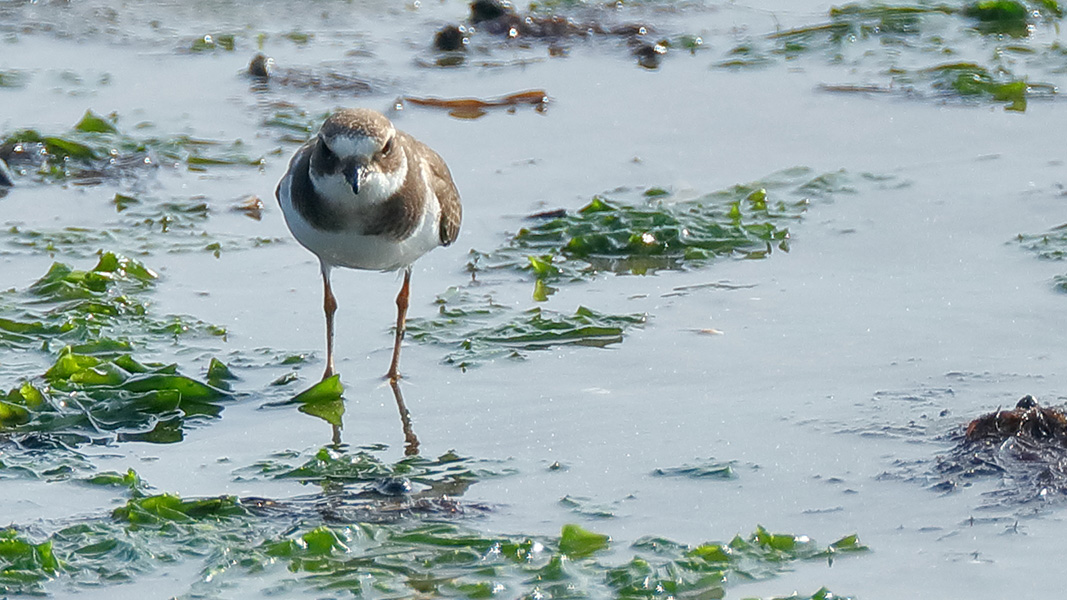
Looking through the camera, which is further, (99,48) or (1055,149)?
(99,48)

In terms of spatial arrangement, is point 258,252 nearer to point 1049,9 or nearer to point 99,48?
point 99,48

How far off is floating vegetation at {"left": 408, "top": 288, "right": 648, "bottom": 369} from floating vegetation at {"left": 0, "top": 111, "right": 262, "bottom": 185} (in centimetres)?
242

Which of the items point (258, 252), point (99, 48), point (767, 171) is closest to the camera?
point (258, 252)

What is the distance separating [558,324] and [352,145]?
3.81ft

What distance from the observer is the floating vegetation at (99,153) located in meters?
7.69

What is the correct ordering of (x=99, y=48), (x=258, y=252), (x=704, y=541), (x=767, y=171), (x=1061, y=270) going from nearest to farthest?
(x=704, y=541)
(x=1061, y=270)
(x=258, y=252)
(x=767, y=171)
(x=99, y=48)

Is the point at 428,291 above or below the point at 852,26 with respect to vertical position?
below

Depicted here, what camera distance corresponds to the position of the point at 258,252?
261 inches

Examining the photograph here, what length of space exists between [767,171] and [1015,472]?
3.61 meters

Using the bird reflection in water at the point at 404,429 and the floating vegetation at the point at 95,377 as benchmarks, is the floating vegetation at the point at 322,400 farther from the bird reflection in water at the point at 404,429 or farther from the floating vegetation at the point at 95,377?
the floating vegetation at the point at 95,377

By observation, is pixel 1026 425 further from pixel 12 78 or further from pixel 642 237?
pixel 12 78

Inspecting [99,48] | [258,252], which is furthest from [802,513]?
[99,48]

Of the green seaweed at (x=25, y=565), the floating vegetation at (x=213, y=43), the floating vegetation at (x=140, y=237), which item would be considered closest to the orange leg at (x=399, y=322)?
the floating vegetation at (x=140, y=237)

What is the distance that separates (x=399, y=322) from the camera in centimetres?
561
